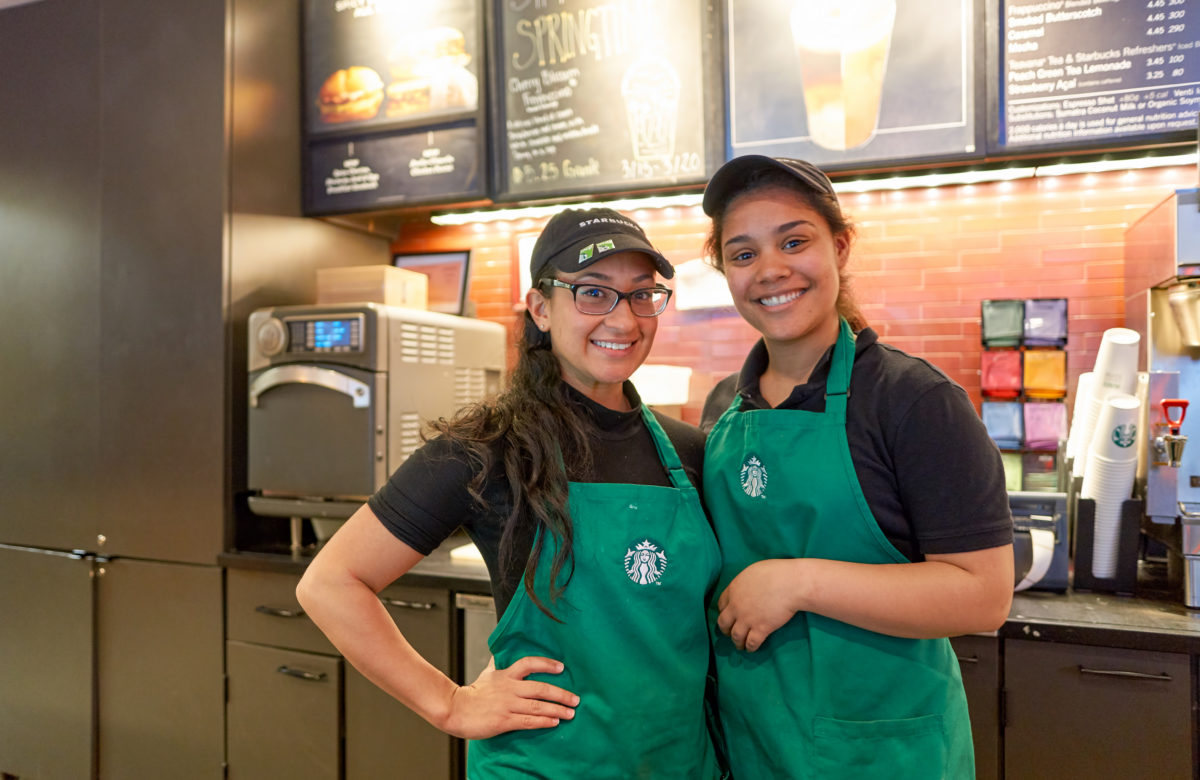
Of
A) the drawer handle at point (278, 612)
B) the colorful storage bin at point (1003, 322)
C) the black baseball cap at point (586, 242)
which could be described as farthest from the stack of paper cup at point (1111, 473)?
the drawer handle at point (278, 612)

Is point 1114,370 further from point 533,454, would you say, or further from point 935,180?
point 533,454

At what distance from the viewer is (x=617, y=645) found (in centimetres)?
121

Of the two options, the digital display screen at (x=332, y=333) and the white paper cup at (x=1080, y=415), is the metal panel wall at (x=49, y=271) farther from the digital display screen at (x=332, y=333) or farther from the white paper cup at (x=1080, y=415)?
the white paper cup at (x=1080, y=415)

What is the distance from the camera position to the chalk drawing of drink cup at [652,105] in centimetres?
275

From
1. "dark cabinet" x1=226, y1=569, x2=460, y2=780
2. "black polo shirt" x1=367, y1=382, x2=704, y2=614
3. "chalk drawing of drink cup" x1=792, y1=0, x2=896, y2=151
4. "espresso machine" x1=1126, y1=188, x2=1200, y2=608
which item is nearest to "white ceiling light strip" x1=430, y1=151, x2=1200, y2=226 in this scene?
"chalk drawing of drink cup" x1=792, y1=0, x2=896, y2=151

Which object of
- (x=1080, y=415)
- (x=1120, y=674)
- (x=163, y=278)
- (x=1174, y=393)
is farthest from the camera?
(x=163, y=278)

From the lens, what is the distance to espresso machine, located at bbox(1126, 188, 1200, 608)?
76.5 inches

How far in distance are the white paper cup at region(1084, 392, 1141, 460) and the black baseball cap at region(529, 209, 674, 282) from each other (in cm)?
146

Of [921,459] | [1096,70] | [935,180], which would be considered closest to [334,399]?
[921,459]

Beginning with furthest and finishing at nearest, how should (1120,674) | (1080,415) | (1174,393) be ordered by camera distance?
(1080,415) < (1174,393) < (1120,674)

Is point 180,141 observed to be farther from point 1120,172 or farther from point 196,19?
point 1120,172

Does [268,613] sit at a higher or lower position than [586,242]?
lower

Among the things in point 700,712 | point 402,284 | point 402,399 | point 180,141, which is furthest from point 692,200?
point 700,712

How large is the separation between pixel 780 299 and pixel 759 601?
50cm
